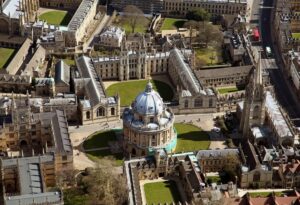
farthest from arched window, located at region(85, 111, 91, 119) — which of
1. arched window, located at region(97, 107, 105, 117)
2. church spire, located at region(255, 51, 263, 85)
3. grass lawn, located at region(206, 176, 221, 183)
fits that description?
church spire, located at region(255, 51, 263, 85)

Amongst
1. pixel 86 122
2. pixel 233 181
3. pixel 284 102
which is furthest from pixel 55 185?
pixel 284 102

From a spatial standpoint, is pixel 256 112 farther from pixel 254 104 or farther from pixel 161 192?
pixel 161 192

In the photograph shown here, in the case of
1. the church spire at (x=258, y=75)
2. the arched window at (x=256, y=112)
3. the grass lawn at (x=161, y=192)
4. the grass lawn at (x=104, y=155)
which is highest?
the church spire at (x=258, y=75)

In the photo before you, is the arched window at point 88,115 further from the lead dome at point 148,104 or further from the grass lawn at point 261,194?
the grass lawn at point 261,194

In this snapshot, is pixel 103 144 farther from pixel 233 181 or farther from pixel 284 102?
pixel 284 102

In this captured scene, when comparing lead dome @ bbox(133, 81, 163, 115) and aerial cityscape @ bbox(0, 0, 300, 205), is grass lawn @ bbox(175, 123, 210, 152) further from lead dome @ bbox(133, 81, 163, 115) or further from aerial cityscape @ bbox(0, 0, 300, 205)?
lead dome @ bbox(133, 81, 163, 115)

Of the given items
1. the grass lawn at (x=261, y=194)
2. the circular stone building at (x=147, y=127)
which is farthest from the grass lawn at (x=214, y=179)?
the circular stone building at (x=147, y=127)
